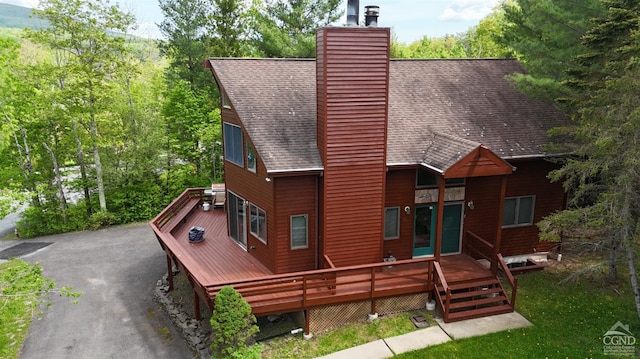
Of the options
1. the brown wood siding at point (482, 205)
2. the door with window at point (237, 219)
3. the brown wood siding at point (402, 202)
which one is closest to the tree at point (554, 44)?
the brown wood siding at point (482, 205)

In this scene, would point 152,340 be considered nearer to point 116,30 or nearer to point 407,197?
point 407,197

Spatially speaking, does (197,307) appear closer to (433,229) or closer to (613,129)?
(433,229)

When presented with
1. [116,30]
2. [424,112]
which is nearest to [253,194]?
[424,112]

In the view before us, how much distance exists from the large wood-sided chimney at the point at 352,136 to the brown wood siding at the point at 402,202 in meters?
0.59

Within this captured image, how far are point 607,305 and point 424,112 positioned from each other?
6.81 metres

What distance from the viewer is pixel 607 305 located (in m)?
10.9

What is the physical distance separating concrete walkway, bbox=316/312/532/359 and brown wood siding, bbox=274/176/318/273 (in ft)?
8.59

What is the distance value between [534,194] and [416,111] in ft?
13.7

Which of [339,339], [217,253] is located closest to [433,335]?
[339,339]

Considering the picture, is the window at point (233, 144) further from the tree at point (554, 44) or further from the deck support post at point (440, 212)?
the tree at point (554, 44)

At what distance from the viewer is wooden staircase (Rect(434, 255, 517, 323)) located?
33.9 ft

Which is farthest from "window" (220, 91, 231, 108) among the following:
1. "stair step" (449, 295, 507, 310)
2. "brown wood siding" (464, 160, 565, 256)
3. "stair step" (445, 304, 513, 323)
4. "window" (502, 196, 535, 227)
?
"window" (502, 196, 535, 227)

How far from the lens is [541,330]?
9883 millimetres

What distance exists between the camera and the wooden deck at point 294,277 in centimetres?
984
